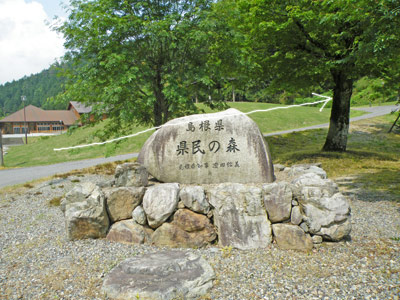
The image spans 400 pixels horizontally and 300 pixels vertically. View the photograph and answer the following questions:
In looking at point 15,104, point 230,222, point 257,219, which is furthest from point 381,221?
point 15,104

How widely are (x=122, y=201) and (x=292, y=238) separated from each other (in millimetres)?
3610

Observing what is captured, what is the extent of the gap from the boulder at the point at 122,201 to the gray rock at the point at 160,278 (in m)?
1.36

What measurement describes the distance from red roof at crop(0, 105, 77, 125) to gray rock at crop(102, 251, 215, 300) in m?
58.4

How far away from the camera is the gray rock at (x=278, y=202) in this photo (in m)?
5.74

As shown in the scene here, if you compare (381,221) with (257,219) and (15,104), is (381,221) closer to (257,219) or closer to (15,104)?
(257,219)

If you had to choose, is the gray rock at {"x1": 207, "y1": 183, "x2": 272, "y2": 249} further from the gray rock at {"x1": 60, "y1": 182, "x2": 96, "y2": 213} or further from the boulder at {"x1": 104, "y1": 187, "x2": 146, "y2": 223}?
the gray rock at {"x1": 60, "y1": 182, "x2": 96, "y2": 213}

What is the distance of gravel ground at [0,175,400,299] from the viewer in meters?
4.27

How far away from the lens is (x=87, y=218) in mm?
5898

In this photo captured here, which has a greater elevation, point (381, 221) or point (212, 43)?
point (212, 43)

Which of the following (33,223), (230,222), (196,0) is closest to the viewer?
(230,222)

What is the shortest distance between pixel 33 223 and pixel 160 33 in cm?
692

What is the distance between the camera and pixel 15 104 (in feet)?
390

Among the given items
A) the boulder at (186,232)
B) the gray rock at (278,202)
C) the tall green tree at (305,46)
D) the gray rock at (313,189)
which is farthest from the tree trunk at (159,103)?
the gray rock at (313,189)

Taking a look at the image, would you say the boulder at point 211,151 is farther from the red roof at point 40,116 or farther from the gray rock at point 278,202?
the red roof at point 40,116
